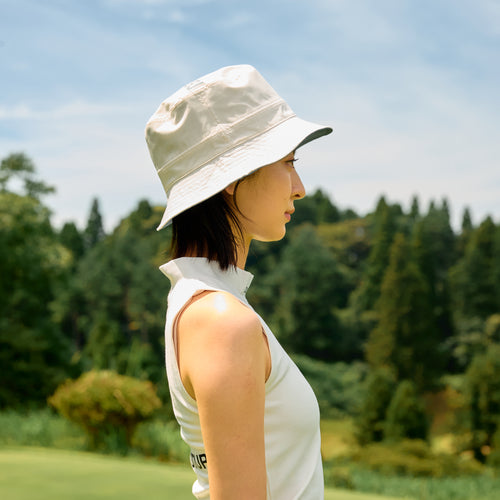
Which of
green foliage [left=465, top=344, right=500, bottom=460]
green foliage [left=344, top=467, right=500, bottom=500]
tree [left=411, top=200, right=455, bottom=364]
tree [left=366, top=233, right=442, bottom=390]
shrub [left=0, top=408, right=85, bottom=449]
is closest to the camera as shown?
green foliage [left=344, top=467, right=500, bottom=500]

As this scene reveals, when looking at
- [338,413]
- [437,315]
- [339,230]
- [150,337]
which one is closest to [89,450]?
[338,413]

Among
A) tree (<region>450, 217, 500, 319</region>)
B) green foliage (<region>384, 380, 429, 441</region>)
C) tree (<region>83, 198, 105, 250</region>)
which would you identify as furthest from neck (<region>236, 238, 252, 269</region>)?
tree (<region>83, 198, 105, 250</region>)

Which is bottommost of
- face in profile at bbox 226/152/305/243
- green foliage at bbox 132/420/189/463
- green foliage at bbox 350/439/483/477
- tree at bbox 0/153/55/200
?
green foliage at bbox 350/439/483/477

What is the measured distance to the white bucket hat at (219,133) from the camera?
1.13 m

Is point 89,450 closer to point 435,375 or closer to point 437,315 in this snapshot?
point 435,375

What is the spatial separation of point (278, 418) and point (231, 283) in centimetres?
24

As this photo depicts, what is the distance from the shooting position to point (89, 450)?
9.57 m

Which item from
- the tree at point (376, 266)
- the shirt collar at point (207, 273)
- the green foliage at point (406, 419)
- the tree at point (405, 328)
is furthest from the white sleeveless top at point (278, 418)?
the tree at point (376, 266)

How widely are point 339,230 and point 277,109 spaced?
53.2m

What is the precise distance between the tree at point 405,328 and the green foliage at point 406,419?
15045 millimetres

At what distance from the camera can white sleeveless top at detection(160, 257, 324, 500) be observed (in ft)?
3.49

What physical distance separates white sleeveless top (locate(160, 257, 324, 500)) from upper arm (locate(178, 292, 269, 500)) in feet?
0.29

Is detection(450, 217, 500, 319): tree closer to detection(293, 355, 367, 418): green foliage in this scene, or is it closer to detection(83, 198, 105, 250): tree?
detection(293, 355, 367, 418): green foliage

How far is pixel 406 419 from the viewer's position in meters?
20.4
